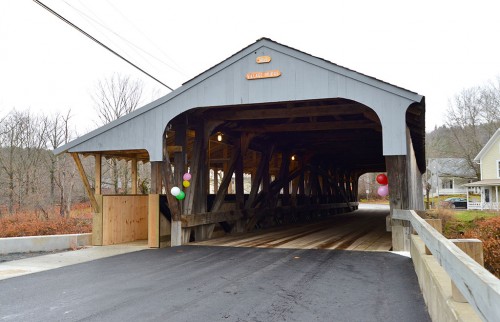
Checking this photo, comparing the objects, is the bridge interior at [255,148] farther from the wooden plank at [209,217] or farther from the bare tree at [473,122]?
the bare tree at [473,122]

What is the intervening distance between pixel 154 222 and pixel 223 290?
491cm

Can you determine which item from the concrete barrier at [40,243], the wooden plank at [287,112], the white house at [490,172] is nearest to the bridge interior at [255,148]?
the wooden plank at [287,112]

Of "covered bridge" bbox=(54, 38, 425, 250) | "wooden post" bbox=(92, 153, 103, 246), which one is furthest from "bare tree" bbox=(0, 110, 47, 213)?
"covered bridge" bbox=(54, 38, 425, 250)

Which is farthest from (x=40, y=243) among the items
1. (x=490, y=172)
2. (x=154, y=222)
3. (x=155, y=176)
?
(x=490, y=172)

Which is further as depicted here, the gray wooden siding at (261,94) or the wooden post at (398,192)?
the wooden post at (398,192)

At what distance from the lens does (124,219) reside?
447 inches

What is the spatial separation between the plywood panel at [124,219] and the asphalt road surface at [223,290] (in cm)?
269

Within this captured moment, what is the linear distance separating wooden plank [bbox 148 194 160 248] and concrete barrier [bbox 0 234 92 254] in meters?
1.87

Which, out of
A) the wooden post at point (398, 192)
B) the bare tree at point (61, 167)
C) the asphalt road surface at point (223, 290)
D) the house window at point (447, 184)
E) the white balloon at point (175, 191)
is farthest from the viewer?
the house window at point (447, 184)

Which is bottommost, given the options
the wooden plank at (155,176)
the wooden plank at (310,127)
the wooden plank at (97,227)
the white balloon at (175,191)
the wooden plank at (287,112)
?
the wooden plank at (97,227)

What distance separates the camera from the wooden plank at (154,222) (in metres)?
9.90

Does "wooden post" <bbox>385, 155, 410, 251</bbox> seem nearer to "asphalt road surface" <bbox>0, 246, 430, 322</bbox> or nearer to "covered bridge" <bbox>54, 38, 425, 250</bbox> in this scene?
"covered bridge" <bbox>54, 38, 425, 250</bbox>

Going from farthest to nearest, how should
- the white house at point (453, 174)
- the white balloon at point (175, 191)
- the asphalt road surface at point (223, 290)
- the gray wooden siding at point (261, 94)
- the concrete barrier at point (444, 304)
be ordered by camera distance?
the white house at point (453, 174) → the white balloon at point (175, 191) → the gray wooden siding at point (261, 94) → the asphalt road surface at point (223, 290) → the concrete barrier at point (444, 304)

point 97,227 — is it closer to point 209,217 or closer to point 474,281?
point 209,217
